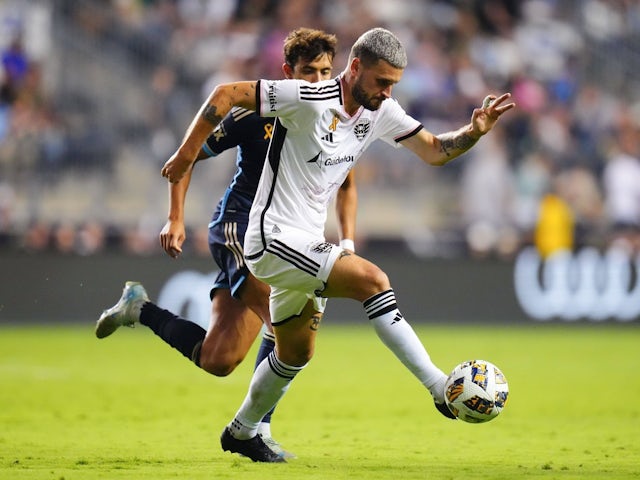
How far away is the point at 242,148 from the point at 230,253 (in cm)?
69

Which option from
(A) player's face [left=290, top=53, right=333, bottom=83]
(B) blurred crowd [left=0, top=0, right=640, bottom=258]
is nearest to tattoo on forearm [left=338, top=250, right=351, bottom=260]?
(A) player's face [left=290, top=53, right=333, bottom=83]

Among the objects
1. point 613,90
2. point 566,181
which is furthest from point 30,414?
point 613,90

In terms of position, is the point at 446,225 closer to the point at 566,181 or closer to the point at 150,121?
the point at 566,181

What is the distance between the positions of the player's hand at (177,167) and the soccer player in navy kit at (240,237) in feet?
1.83

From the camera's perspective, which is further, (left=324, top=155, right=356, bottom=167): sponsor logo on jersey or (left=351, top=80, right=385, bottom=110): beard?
(left=324, top=155, right=356, bottom=167): sponsor logo on jersey

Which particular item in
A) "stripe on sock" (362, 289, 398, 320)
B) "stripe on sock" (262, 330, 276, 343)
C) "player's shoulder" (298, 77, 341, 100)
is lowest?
"stripe on sock" (262, 330, 276, 343)

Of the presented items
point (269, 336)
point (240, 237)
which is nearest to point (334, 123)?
point (240, 237)

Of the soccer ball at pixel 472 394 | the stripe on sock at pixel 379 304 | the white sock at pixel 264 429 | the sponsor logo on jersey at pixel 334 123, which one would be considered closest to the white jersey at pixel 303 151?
the sponsor logo on jersey at pixel 334 123

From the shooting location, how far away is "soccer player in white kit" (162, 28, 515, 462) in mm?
6055

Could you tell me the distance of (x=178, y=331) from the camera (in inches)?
296

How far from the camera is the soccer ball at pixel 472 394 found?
5965 mm

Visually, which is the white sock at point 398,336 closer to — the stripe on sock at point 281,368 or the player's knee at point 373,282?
the player's knee at point 373,282

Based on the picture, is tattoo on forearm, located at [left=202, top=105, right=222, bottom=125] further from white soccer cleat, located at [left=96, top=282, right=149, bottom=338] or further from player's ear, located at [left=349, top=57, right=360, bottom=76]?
white soccer cleat, located at [left=96, top=282, right=149, bottom=338]

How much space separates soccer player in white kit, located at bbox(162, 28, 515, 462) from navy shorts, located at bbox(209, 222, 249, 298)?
73 centimetres
